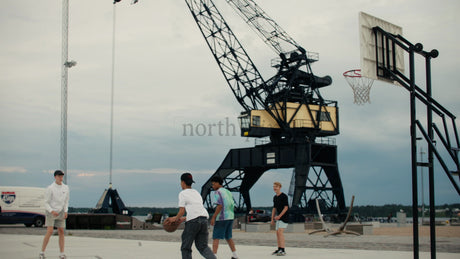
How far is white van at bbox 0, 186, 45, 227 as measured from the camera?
Answer: 123 feet

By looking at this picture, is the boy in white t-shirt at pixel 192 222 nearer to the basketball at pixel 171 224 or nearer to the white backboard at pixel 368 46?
the basketball at pixel 171 224

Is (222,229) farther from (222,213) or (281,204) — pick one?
(281,204)

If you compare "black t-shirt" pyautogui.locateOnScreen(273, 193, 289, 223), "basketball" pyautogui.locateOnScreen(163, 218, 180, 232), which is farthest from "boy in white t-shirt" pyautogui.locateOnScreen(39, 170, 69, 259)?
"black t-shirt" pyautogui.locateOnScreen(273, 193, 289, 223)

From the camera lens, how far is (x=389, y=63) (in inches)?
379

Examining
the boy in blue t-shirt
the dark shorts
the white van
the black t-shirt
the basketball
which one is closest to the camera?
the basketball

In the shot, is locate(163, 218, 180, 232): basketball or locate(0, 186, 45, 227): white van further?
locate(0, 186, 45, 227): white van

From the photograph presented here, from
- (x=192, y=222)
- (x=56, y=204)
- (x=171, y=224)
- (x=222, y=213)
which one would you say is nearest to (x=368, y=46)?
(x=192, y=222)

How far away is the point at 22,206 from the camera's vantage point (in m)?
38.4

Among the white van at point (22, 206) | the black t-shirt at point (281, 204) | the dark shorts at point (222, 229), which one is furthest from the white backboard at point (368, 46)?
the white van at point (22, 206)

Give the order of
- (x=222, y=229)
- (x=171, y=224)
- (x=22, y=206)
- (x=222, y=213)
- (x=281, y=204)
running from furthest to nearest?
(x=22, y=206), (x=281, y=204), (x=222, y=229), (x=222, y=213), (x=171, y=224)

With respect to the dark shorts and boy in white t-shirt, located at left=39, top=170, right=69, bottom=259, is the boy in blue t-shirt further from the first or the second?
boy in white t-shirt, located at left=39, top=170, right=69, bottom=259

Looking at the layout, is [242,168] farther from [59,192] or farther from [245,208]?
[59,192]

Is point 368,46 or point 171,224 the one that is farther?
point 368,46

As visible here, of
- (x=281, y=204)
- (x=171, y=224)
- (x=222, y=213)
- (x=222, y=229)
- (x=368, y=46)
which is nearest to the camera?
(x=171, y=224)
